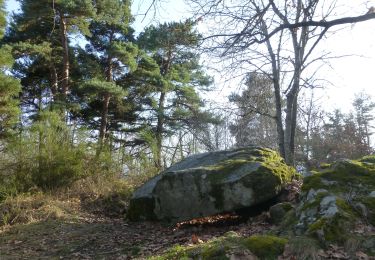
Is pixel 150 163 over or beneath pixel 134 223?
over

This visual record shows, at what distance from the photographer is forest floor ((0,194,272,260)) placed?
269 inches

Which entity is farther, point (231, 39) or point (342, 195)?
point (231, 39)

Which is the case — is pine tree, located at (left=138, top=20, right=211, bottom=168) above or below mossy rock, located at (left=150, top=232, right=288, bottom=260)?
above

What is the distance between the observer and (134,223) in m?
8.95

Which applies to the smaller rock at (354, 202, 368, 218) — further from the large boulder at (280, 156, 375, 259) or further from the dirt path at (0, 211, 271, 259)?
the dirt path at (0, 211, 271, 259)

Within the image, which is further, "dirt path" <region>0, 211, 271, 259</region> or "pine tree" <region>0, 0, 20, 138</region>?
"pine tree" <region>0, 0, 20, 138</region>

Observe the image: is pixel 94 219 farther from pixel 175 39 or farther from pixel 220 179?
pixel 175 39

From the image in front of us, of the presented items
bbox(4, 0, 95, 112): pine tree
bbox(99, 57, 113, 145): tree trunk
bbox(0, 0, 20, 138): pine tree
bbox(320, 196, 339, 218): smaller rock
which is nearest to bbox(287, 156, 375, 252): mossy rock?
bbox(320, 196, 339, 218): smaller rock

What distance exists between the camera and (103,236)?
7.97 m

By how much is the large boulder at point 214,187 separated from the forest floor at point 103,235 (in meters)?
0.33

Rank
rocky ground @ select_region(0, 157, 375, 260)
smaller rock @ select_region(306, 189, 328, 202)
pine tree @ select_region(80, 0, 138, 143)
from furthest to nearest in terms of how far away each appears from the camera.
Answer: pine tree @ select_region(80, 0, 138, 143) < smaller rock @ select_region(306, 189, 328, 202) < rocky ground @ select_region(0, 157, 375, 260)

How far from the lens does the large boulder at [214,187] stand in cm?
776

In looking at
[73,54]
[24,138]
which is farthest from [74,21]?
[24,138]

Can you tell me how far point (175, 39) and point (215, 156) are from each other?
308cm
